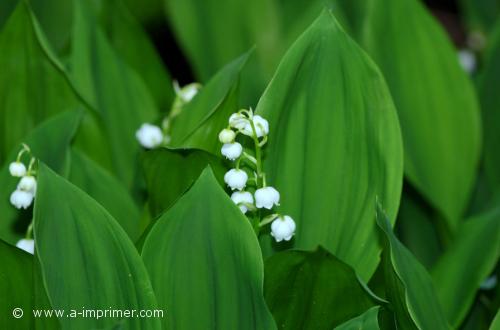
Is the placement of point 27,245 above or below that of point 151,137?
below

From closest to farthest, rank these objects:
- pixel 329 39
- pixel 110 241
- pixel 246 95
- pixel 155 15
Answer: pixel 110 241
pixel 329 39
pixel 246 95
pixel 155 15

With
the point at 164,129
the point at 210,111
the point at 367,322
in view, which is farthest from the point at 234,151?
the point at 164,129

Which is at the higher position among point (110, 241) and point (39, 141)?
point (39, 141)

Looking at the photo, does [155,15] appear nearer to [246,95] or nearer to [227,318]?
[246,95]

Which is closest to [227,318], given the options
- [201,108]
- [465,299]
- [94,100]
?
[201,108]

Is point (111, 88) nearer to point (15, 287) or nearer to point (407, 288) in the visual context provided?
point (15, 287)

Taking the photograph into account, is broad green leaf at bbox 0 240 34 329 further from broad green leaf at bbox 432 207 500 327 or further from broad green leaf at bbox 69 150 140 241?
broad green leaf at bbox 432 207 500 327

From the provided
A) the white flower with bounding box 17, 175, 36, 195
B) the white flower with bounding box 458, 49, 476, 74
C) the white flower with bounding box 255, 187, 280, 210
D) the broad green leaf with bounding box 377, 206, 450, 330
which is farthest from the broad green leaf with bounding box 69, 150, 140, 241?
the white flower with bounding box 458, 49, 476, 74
